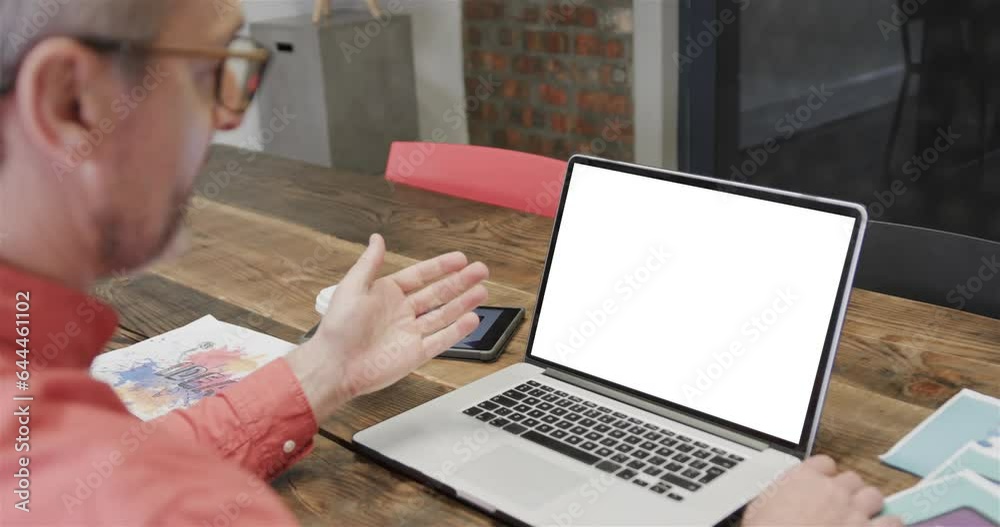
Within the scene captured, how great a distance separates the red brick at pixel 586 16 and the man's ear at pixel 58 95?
10.7 feet

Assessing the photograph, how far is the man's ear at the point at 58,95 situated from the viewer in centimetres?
65

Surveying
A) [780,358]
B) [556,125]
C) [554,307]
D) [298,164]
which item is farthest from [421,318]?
[556,125]

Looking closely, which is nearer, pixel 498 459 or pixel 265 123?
pixel 498 459

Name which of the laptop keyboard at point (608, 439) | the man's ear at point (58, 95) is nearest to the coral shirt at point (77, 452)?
the man's ear at point (58, 95)

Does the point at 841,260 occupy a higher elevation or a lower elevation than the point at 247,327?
higher

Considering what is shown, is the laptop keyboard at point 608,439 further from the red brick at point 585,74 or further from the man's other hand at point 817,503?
the red brick at point 585,74

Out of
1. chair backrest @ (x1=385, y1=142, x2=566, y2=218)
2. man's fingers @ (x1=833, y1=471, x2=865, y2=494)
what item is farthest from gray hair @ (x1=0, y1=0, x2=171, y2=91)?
chair backrest @ (x1=385, y1=142, x2=566, y2=218)

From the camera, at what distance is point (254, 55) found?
0.78 metres

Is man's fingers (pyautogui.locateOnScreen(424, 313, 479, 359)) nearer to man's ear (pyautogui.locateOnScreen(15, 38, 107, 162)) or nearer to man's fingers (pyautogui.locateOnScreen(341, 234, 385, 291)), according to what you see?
man's fingers (pyautogui.locateOnScreen(341, 234, 385, 291))

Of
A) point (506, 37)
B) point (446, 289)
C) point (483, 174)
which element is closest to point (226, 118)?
point (446, 289)

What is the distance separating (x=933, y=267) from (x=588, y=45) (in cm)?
248

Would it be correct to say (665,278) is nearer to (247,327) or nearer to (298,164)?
(247,327)

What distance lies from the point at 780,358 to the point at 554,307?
12.2 inches

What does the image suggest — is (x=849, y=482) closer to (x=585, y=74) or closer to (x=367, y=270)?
(x=367, y=270)
